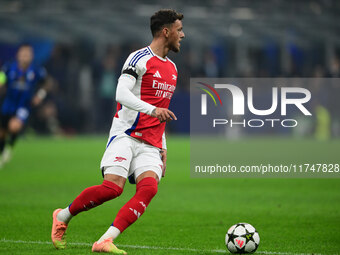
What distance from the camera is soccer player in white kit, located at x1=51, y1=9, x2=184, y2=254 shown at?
6277mm

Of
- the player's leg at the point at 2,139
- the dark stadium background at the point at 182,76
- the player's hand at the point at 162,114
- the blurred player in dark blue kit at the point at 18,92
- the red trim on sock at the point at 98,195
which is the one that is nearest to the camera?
the player's hand at the point at 162,114

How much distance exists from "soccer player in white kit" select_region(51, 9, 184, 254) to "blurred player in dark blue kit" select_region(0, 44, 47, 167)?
950 centimetres

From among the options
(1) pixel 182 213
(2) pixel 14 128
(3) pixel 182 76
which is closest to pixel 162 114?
(1) pixel 182 213

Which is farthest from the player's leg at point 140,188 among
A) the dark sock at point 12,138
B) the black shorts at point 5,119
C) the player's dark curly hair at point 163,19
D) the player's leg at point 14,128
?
the black shorts at point 5,119

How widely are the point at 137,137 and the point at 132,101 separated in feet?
1.66

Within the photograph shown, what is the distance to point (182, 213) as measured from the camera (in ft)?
31.5

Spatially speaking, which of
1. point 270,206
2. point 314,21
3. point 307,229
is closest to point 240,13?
point 314,21

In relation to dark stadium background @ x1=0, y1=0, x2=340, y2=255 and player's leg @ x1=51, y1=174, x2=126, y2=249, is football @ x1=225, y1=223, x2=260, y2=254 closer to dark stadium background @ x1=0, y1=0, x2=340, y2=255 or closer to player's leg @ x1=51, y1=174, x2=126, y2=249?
player's leg @ x1=51, y1=174, x2=126, y2=249

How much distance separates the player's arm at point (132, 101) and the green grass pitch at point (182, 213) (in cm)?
132

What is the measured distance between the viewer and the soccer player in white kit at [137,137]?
6.28 meters

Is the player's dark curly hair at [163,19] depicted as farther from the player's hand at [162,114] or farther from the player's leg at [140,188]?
the player's leg at [140,188]

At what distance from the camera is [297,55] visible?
3519 cm

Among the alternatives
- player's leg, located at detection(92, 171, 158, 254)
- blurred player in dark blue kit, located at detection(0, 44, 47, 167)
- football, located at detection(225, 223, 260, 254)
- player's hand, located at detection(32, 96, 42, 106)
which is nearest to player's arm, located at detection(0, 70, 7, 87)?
blurred player in dark blue kit, located at detection(0, 44, 47, 167)

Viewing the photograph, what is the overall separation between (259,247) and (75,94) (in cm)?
2431
